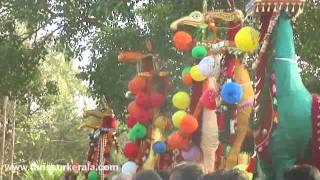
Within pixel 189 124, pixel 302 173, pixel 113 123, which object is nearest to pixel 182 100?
pixel 189 124

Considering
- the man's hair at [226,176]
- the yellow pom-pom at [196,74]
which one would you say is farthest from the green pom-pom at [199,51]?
the man's hair at [226,176]

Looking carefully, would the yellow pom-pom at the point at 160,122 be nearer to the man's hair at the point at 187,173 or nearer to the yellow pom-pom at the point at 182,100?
the yellow pom-pom at the point at 182,100

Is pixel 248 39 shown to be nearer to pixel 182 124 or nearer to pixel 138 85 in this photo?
pixel 182 124

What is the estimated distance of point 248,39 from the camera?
4887mm

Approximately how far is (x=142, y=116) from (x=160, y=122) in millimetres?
207

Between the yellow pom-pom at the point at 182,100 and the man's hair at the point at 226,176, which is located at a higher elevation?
the yellow pom-pom at the point at 182,100

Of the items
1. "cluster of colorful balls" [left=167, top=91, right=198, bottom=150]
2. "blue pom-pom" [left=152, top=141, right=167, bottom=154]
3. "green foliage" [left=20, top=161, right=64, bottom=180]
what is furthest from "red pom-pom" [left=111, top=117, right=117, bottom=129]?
"green foliage" [left=20, top=161, right=64, bottom=180]

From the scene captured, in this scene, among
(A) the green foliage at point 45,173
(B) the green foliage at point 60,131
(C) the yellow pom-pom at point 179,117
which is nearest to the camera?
(C) the yellow pom-pom at point 179,117

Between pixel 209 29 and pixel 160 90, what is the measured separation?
1.13 metres

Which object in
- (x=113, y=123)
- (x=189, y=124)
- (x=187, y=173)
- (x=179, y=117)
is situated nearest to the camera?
(x=187, y=173)

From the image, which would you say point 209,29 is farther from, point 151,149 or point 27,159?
point 27,159

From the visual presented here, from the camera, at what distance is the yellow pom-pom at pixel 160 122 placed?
22.2ft

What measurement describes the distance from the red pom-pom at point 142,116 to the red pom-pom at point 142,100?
0.08m

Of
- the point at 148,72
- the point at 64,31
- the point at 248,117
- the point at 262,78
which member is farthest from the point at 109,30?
the point at 262,78
